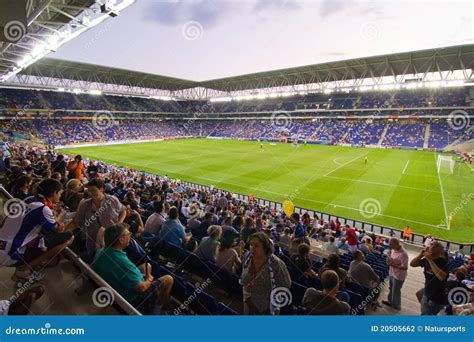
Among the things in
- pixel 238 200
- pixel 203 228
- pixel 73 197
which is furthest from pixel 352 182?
pixel 73 197

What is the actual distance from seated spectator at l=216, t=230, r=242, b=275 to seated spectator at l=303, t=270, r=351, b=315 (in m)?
2.00

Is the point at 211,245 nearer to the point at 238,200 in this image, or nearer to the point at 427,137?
the point at 238,200

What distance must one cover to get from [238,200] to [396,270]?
38.8 ft

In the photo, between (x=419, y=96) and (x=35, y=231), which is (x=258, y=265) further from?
(x=419, y=96)

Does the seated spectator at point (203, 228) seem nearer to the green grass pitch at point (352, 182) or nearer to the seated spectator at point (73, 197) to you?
the seated spectator at point (73, 197)

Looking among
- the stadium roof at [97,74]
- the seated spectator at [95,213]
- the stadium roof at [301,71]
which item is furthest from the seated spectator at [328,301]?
the stadium roof at [97,74]

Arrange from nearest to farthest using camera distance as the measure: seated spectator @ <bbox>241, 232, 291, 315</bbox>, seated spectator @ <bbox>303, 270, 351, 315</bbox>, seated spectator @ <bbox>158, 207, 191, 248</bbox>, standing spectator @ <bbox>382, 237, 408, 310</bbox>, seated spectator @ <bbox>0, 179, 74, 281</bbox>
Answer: seated spectator @ <bbox>303, 270, 351, 315</bbox>
seated spectator @ <bbox>241, 232, 291, 315</bbox>
seated spectator @ <bbox>0, 179, 74, 281</bbox>
seated spectator @ <bbox>158, 207, 191, 248</bbox>
standing spectator @ <bbox>382, 237, 408, 310</bbox>

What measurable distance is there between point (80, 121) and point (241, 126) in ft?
136

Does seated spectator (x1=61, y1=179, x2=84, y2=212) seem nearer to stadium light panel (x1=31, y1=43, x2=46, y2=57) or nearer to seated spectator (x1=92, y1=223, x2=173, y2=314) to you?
seated spectator (x1=92, y1=223, x2=173, y2=314)

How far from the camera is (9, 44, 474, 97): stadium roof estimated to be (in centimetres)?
4791

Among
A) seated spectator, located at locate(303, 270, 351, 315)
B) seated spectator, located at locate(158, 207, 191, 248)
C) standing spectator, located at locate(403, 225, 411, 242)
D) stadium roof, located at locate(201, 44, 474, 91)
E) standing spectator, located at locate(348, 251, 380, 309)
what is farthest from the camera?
stadium roof, located at locate(201, 44, 474, 91)

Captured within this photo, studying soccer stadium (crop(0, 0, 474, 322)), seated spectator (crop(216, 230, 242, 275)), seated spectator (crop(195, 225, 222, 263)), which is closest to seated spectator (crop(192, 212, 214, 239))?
soccer stadium (crop(0, 0, 474, 322))

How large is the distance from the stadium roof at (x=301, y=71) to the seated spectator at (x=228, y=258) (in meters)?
54.6
